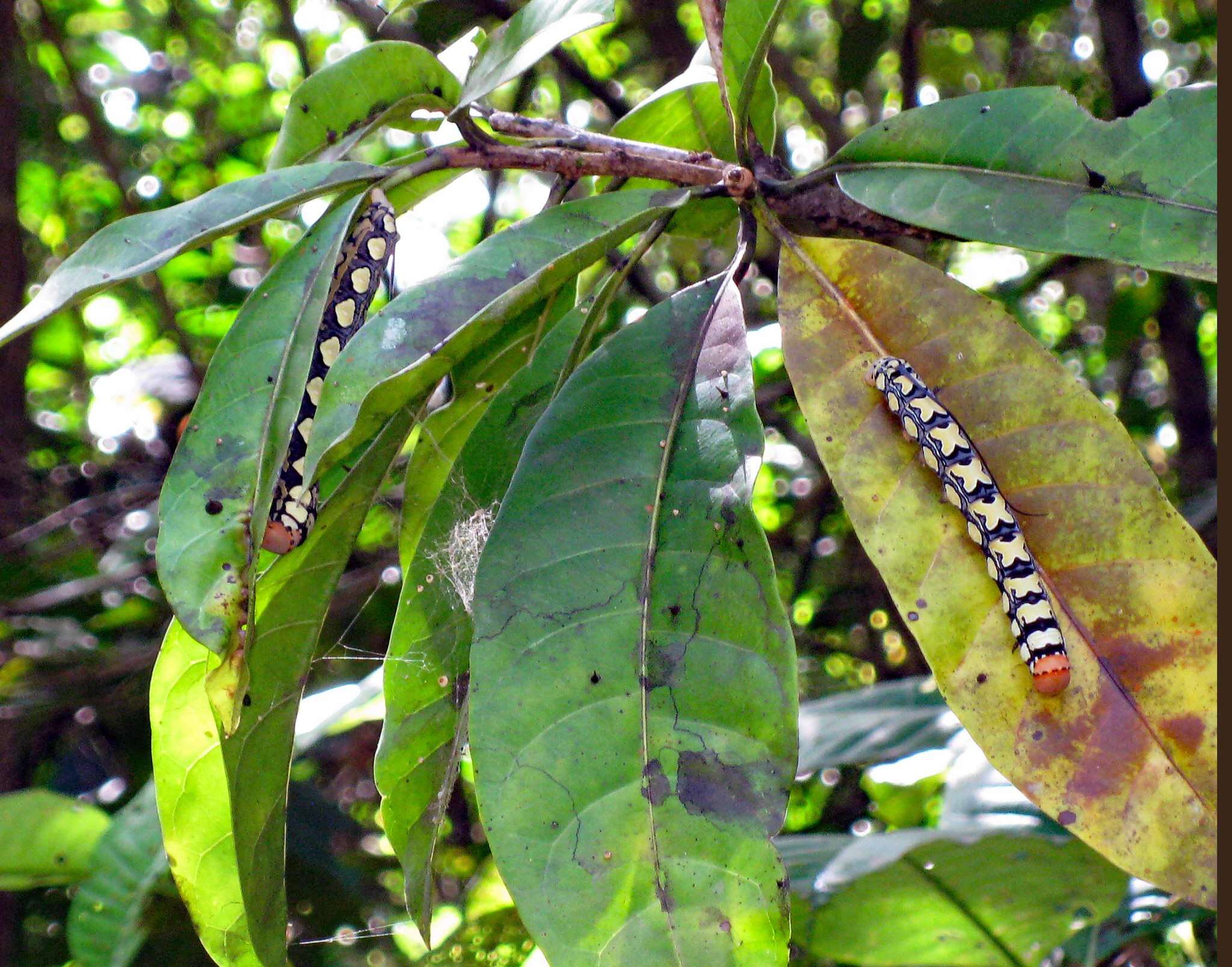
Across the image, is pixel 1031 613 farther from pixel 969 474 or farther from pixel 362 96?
pixel 362 96

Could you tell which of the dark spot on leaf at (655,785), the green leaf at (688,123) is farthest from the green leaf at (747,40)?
the dark spot on leaf at (655,785)

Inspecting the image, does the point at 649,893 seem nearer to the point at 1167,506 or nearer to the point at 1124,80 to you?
the point at 1167,506

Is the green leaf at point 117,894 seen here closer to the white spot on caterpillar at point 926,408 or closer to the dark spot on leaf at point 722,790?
the dark spot on leaf at point 722,790

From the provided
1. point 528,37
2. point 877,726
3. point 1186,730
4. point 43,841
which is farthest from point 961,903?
point 43,841

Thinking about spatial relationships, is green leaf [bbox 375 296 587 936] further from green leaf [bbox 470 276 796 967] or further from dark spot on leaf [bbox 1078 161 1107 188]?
dark spot on leaf [bbox 1078 161 1107 188]

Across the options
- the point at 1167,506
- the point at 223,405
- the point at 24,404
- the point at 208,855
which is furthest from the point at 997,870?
the point at 24,404
